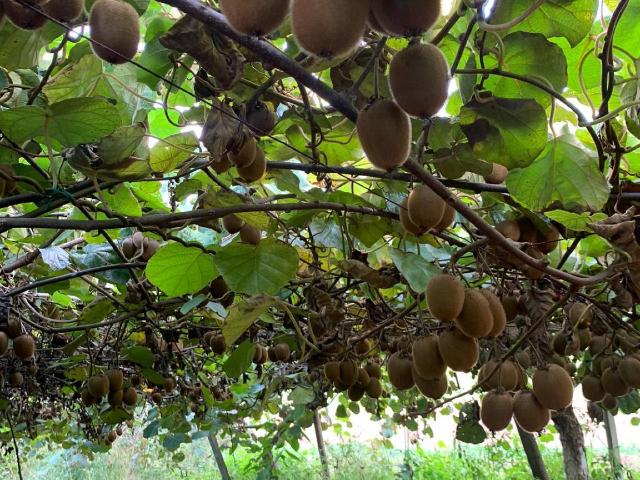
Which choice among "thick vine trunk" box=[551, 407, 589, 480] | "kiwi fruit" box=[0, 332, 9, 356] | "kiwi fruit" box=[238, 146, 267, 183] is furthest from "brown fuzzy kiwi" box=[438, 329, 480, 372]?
"thick vine trunk" box=[551, 407, 589, 480]

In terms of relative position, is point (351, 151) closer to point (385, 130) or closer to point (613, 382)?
point (385, 130)

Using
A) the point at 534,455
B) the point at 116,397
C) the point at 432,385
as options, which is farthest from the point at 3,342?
the point at 534,455

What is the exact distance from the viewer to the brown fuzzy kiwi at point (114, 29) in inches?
25.1

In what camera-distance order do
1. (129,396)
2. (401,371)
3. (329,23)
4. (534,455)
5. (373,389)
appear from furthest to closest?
(534,455)
(129,396)
(373,389)
(401,371)
(329,23)

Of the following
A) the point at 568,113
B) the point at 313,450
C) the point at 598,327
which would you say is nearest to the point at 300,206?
the point at 568,113

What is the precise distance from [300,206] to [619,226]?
0.51 m

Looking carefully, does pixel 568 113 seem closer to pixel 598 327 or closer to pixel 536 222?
pixel 536 222

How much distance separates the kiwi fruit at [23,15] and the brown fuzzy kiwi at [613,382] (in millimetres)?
1625

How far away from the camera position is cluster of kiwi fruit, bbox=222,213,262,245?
1.23 m

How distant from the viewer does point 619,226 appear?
0.93 m

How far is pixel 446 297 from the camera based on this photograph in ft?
3.30

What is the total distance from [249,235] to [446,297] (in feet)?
1.44

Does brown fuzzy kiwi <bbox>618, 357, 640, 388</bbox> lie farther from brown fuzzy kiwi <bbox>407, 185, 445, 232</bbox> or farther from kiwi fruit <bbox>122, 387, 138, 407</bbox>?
kiwi fruit <bbox>122, 387, 138, 407</bbox>

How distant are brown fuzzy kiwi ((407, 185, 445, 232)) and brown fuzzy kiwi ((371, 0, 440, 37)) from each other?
1.37 ft
